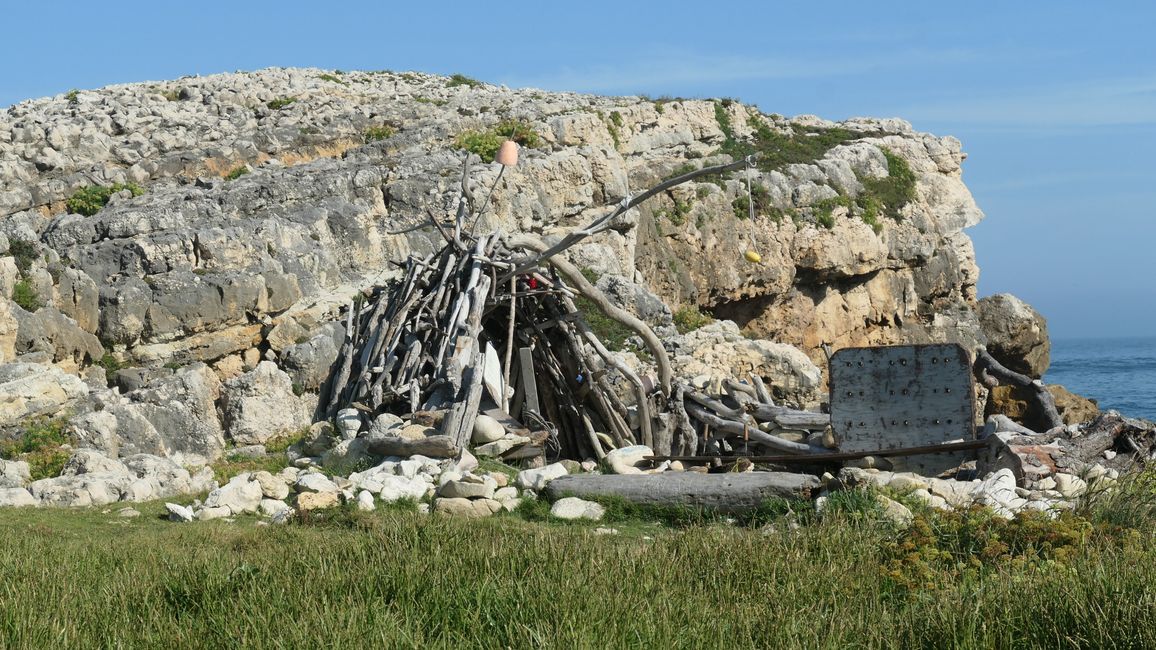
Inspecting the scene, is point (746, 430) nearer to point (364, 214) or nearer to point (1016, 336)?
point (364, 214)

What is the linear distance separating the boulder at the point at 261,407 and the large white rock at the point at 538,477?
6643mm

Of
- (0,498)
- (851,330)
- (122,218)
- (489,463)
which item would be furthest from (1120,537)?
(851,330)

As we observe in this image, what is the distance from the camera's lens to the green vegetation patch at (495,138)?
29594mm

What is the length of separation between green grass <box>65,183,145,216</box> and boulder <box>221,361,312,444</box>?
9.19 meters

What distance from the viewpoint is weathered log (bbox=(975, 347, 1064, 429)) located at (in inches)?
618

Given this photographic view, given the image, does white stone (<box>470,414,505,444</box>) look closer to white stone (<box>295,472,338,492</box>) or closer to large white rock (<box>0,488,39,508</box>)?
white stone (<box>295,472,338,492</box>)

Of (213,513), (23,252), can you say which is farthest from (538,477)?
(23,252)

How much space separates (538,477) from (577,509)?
1122 mm

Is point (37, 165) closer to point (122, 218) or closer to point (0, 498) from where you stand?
point (122, 218)

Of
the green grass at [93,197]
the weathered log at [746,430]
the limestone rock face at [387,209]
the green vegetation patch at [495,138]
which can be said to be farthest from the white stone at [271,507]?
the green vegetation patch at [495,138]

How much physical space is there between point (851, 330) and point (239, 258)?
882 inches

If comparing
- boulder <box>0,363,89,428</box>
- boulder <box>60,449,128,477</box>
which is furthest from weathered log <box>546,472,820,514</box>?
boulder <box>0,363,89,428</box>

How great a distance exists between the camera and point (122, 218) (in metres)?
22.2

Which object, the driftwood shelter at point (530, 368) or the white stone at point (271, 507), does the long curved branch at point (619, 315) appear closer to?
the driftwood shelter at point (530, 368)
